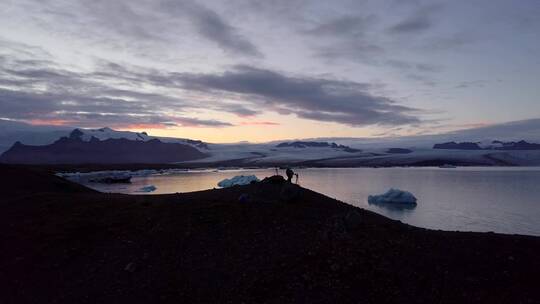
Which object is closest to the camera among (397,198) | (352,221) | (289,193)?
(352,221)

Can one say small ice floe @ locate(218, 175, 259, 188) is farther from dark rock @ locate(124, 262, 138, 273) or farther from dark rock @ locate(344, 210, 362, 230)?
dark rock @ locate(124, 262, 138, 273)

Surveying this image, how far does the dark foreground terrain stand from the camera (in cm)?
819

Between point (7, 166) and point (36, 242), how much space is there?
17.2m

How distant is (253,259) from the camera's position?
9.50m

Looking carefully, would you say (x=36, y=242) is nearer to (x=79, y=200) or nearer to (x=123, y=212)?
(x=123, y=212)

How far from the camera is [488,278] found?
8562 millimetres

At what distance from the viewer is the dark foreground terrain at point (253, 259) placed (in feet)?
26.9

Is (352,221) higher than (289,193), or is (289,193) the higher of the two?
(289,193)

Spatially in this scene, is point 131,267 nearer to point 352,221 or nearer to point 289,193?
point 352,221

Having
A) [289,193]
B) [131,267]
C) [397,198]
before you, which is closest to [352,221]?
[289,193]

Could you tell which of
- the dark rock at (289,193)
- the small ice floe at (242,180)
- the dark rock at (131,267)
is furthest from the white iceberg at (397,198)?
the dark rock at (131,267)

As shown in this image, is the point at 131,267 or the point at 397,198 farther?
the point at 397,198

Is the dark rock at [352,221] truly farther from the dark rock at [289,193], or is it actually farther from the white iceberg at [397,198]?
the white iceberg at [397,198]

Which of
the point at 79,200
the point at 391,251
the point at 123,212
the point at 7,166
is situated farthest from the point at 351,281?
the point at 7,166
